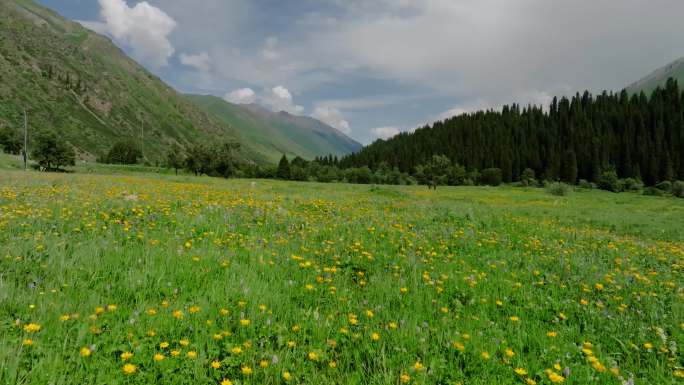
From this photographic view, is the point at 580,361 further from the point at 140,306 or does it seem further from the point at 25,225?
the point at 25,225

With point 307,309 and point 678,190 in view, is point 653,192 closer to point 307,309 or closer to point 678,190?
point 678,190

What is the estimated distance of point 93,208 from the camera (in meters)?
8.95

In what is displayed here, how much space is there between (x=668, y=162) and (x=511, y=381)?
16104 cm

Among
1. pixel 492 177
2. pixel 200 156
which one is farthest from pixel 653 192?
pixel 200 156

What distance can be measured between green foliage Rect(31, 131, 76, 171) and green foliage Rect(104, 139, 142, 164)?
86.4 meters

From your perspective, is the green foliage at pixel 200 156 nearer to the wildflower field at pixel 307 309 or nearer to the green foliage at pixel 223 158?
the green foliage at pixel 223 158

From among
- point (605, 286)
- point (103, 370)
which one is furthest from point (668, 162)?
point (103, 370)

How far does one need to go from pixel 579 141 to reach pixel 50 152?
184468 mm

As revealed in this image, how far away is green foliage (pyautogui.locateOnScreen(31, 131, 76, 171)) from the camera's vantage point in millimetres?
78812

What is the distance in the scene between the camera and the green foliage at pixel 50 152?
78812mm

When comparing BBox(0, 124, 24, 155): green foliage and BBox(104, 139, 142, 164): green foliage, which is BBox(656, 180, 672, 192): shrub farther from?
BBox(104, 139, 142, 164): green foliage

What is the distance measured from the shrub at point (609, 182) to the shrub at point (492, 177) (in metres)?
33.8

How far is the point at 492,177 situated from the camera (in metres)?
140

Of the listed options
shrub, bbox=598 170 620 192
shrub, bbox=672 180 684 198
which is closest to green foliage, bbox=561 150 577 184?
shrub, bbox=598 170 620 192
